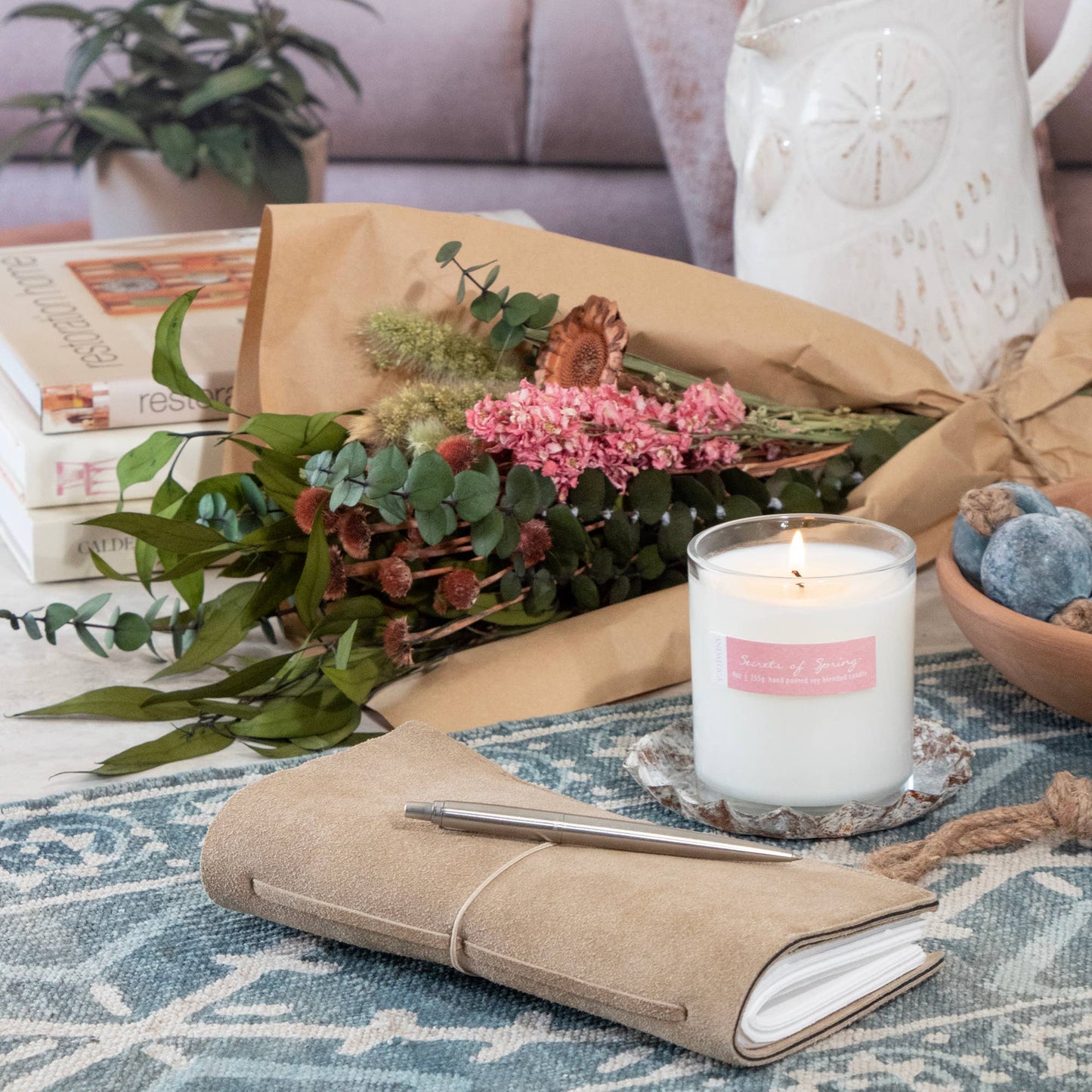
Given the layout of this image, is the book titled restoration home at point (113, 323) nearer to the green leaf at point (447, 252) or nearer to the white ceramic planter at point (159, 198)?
the green leaf at point (447, 252)

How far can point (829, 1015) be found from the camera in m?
0.40

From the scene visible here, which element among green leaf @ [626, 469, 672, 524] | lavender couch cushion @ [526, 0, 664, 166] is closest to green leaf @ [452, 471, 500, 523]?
green leaf @ [626, 469, 672, 524]

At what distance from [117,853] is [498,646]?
224mm

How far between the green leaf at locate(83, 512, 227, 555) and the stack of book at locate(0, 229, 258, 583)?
186 mm

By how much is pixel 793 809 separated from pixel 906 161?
49 cm

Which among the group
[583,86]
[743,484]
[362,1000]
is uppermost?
[583,86]

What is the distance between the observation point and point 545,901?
410mm

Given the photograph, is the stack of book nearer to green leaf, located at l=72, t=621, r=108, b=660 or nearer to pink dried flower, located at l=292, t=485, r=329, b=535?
green leaf, located at l=72, t=621, r=108, b=660

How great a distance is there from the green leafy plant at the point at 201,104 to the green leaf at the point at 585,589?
0.81 metres

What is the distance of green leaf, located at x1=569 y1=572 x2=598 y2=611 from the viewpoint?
69 centimetres

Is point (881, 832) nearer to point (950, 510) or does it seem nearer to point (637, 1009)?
point (637, 1009)

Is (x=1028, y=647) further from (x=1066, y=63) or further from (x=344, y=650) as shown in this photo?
(x=1066, y=63)

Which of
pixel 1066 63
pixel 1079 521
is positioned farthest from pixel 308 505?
pixel 1066 63

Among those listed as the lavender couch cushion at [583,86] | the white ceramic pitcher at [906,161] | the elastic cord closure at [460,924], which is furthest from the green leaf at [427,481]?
the lavender couch cushion at [583,86]
